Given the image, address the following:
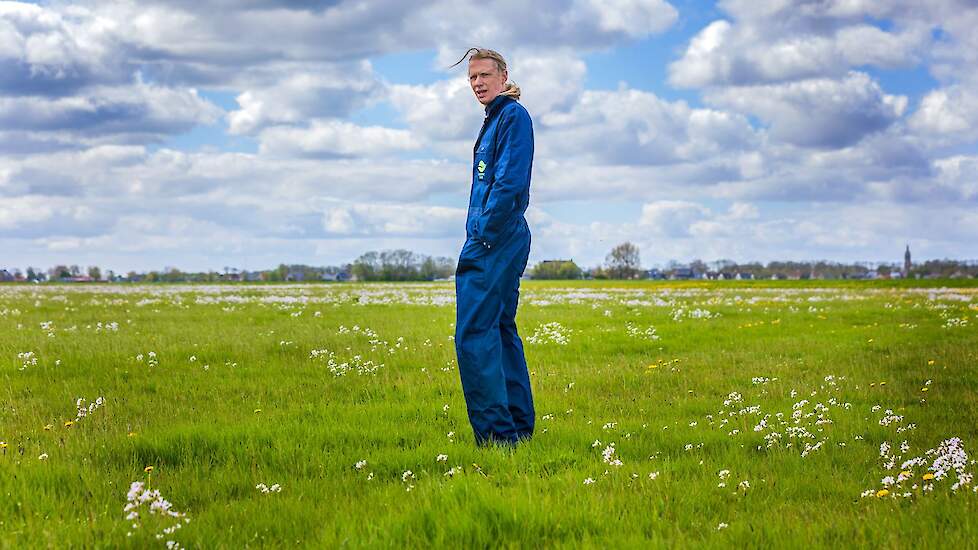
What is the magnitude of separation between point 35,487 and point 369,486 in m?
2.50

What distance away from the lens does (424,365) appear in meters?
11.9

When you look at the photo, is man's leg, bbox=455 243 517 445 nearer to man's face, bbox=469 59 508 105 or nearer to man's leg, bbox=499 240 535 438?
man's leg, bbox=499 240 535 438

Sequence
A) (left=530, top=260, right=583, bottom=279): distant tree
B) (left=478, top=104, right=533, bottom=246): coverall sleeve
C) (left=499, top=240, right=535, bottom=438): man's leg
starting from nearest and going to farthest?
(left=478, top=104, right=533, bottom=246): coverall sleeve → (left=499, top=240, right=535, bottom=438): man's leg → (left=530, top=260, right=583, bottom=279): distant tree

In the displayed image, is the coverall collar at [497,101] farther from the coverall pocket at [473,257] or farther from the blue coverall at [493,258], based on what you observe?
the coverall pocket at [473,257]

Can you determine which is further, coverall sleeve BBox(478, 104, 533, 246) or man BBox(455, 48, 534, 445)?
man BBox(455, 48, 534, 445)

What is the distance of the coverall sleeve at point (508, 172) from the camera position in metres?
6.20

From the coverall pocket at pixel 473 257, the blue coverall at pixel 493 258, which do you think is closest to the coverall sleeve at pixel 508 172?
the blue coverall at pixel 493 258

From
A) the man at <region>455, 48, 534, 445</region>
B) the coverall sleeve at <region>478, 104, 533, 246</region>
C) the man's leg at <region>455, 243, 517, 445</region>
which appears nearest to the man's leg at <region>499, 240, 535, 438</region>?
the man at <region>455, 48, 534, 445</region>

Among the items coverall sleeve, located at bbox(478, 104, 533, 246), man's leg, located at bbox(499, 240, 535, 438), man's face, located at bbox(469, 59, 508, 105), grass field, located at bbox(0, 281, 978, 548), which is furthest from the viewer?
man's leg, located at bbox(499, 240, 535, 438)

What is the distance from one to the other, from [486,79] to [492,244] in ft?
5.01

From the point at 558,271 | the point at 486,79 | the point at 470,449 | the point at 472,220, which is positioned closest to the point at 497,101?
the point at 486,79

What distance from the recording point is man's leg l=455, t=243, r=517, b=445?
6414mm

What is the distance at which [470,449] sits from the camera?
21.4 feet

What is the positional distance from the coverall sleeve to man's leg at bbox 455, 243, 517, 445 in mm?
304
